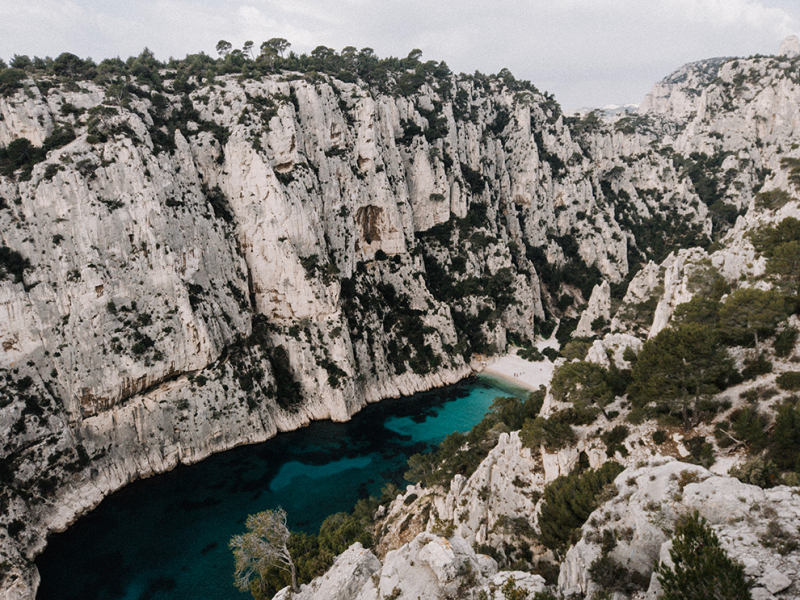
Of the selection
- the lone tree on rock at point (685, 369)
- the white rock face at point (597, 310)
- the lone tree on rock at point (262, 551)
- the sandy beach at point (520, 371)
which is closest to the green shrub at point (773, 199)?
the white rock face at point (597, 310)

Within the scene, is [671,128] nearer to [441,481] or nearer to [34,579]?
[441,481]

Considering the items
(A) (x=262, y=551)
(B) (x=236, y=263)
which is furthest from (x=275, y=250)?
(A) (x=262, y=551)

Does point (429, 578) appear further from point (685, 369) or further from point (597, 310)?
point (597, 310)

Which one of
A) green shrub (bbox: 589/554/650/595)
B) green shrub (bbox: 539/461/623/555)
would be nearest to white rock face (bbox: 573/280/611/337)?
green shrub (bbox: 539/461/623/555)

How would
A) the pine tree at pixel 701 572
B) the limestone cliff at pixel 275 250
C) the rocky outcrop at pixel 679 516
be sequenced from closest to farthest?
the pine tree at pixel 701 572
the rocky outcrop at pixel 679 516
the limestone cliff at pixel 275 250

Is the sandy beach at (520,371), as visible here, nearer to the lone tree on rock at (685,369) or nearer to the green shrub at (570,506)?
the lone tree on rock at (685,369)
